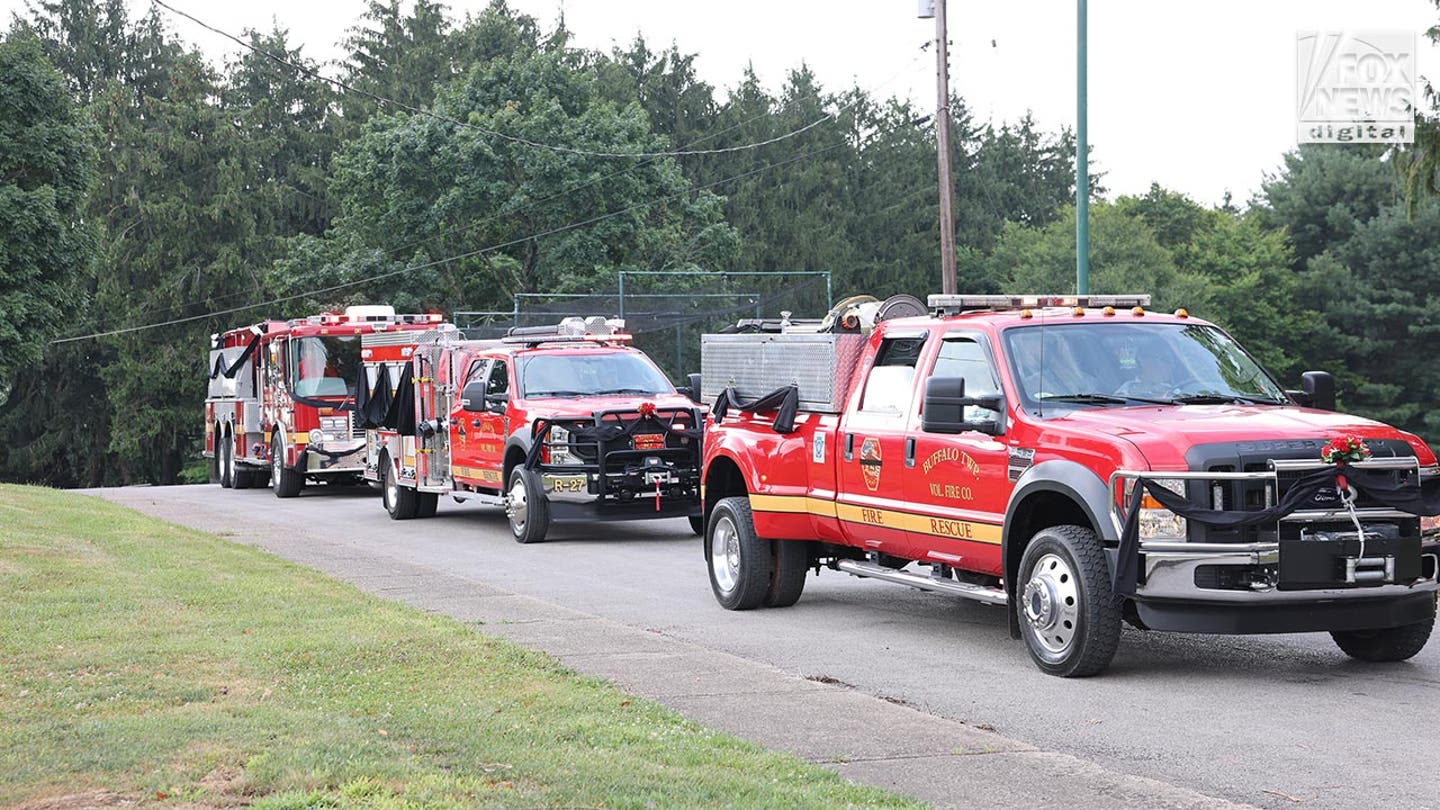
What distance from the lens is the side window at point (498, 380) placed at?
65.2 ft

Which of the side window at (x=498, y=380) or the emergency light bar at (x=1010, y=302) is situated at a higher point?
the emergency light bar at (x=1010, y=302)

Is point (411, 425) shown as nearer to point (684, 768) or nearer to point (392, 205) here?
point (684, 768)

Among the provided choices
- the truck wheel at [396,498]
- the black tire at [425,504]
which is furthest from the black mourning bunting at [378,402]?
the black tire at [425,504]

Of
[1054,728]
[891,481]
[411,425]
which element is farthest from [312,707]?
[411,425]

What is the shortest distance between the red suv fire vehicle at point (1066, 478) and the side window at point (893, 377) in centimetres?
2

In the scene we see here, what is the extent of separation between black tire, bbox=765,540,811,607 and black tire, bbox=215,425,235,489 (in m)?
21.8

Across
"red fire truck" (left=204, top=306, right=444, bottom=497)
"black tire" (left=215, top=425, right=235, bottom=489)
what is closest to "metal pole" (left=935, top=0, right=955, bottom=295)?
"red fire truck" (left=204, top=306, right=444, bottom=497)

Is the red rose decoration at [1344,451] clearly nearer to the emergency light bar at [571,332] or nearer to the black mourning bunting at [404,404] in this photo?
the emergency light bar at [571,332]

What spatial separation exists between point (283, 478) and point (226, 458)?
5.06 metres

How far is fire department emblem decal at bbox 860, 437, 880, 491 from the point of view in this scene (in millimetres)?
11203

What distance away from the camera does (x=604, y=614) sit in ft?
41.9

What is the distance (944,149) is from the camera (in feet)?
92.7

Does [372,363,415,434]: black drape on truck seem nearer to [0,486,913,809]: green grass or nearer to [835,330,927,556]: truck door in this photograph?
[0,486,913,809]: green grass

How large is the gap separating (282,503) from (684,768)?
21.6 metres
